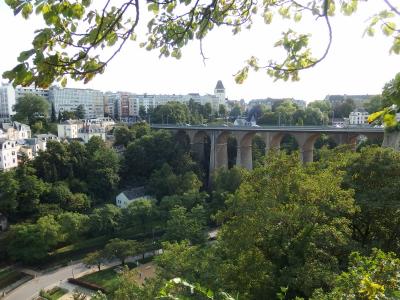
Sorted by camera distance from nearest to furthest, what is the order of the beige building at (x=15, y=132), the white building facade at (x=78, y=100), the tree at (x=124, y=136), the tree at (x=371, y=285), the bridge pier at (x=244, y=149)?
1. the tree at (x=371, y=285)
2. the bridge pier at (x=244, y=149)
3. the beige building at (x=15, y=132)
4. the tree at (x=124, y=136)
5. the white building facade at (x=78, y=100)

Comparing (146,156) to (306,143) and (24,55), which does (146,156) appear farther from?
(24,55)

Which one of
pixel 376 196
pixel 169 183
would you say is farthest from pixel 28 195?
pixel 376 196

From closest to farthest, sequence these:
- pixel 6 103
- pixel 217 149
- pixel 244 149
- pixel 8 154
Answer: pixel 8 154
pixel 244 149
pixel 217 149
pixel 6 103

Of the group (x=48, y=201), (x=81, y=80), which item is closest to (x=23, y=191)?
(x=48, y=201)

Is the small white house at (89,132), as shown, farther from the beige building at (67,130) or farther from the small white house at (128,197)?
the small white house at (128,197)

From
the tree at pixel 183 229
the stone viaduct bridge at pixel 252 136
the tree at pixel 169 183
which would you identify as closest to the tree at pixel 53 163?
the tree at pixel 169 183

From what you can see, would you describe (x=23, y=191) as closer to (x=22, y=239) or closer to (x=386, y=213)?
(x=22, y=239)

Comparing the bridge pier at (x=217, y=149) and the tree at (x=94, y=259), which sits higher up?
the bridge pier at (x=217, y=149)
